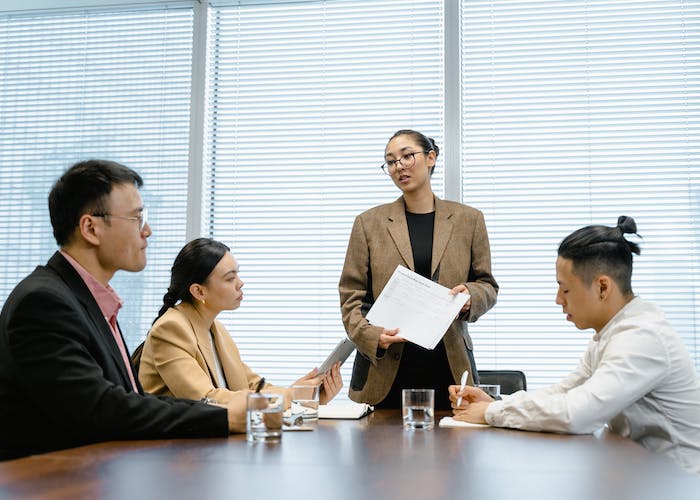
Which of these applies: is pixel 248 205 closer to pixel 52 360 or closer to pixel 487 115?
pixel 487 115

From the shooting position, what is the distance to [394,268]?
9.00 ft

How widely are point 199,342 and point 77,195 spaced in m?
0.71

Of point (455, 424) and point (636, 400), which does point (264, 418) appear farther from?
point (636, 400)

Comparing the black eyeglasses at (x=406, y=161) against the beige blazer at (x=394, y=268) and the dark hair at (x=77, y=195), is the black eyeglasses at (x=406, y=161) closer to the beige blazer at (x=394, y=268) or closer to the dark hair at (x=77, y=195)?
the beige blazer at (x=394, y=268)

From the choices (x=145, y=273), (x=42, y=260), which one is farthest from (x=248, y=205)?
→ (x=42, y=260)

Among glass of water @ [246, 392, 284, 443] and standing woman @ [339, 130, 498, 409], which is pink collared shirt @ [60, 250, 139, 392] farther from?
standing woman @ [339, 130, 498, 409]

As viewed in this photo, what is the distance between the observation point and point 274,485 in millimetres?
996

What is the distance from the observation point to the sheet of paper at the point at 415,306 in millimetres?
2461

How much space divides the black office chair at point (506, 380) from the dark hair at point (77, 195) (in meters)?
1.77

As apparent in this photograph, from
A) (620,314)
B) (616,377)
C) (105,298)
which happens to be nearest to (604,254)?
(620,314)

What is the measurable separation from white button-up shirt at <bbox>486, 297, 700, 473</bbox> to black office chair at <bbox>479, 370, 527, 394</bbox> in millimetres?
1080

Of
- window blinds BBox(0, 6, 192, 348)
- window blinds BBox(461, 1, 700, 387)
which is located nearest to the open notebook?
window blinds BBox(461, 1, 700, 387)

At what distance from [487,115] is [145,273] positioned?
2.17 metres

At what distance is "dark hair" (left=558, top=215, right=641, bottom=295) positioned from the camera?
77.5 inches
